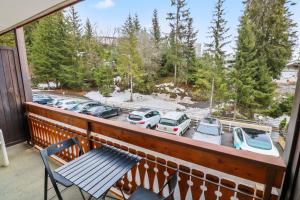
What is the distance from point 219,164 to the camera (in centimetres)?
111

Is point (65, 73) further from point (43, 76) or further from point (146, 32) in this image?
point (146, 32)

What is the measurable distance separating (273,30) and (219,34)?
3303mm

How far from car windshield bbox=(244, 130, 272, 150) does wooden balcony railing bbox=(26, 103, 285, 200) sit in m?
3.76

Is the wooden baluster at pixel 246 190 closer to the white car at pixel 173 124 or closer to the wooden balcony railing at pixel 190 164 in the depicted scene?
the wooden balcony railing at pixel 190 164

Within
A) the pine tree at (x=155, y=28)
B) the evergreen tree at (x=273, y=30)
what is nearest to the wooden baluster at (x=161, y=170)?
the evergreen tree at (x=273, y=30)

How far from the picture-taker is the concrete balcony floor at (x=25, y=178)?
178cm

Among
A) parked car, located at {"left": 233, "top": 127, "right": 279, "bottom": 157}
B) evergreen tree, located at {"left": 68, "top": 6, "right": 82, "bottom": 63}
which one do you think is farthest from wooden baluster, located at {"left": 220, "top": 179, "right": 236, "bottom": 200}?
evergreen tree, located at {"left": 68, "top": 6, "right": 82, "bottom": 63}

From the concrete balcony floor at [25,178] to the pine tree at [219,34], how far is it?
30.6 feet

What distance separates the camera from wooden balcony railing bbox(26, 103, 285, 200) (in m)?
0.99

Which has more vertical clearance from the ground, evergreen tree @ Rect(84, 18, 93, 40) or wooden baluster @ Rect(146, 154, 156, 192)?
evergreen tree @ Rect(84, 18, 93, 40)

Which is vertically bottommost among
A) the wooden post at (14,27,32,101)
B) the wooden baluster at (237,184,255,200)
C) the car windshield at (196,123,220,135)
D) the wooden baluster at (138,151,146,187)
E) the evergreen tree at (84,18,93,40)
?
the car windshield at (196,123,220,135)

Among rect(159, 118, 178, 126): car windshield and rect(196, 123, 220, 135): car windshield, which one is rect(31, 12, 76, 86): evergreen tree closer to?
rect(159, 118, 178, 126): car windshield

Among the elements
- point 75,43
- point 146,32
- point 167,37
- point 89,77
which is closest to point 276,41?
point 167,37

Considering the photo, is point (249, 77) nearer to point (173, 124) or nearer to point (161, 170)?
point (173, 124)
